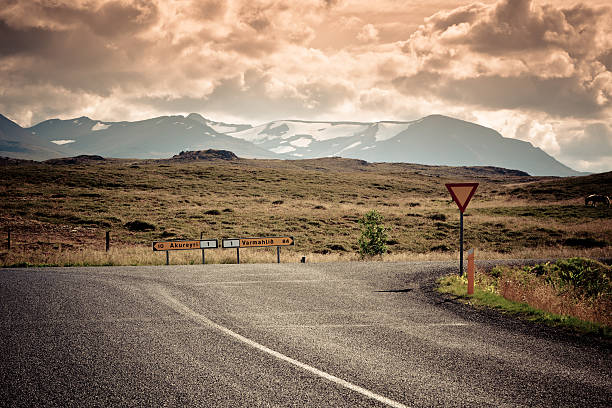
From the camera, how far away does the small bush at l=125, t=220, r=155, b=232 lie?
3183cm

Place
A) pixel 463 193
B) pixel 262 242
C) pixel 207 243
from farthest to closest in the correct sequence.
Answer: pixel 262 242, pixel 207 243, pixel 463 193

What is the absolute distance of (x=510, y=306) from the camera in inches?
356

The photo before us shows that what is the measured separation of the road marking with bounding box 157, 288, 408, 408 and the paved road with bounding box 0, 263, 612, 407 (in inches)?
1.0

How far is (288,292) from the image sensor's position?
1092 cm

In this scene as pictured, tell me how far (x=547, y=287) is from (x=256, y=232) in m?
23.8

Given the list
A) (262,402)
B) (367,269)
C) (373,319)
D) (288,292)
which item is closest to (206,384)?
(262,402)

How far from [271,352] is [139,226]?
28.8 meters

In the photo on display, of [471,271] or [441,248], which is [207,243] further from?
[441,248]

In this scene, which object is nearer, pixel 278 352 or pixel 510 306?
pixel 278 352

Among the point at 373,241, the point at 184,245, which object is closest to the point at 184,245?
the point at 184,245

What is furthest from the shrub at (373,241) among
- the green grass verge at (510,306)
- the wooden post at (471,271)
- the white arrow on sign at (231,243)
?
the wooden post at (471,271)

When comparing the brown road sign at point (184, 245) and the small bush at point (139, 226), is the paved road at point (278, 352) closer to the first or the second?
the brown road sign at point (184, 245)

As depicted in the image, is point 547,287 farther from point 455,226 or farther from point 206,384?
point 455,226

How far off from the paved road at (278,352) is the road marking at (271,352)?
0.02m
